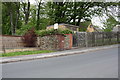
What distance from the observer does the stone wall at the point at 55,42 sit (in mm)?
14290

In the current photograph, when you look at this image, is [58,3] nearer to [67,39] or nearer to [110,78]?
[67,39]

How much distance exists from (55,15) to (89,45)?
15.1 meters

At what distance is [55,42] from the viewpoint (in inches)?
567

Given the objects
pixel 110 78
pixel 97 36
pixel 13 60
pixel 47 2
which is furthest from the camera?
pixel 47 2

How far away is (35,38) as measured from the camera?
16.9m

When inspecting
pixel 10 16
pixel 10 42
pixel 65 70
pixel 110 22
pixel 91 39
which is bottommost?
pixel 65 70

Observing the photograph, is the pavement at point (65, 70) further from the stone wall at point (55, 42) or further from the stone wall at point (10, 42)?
the stone wall at point (10, 42)

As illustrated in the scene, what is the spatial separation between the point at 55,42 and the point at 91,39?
607cm

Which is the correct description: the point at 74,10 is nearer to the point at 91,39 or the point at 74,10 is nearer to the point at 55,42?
the point at 91,39

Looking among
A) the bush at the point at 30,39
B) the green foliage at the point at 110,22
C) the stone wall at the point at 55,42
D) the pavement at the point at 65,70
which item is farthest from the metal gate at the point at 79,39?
the green foliage at the point at 110,22

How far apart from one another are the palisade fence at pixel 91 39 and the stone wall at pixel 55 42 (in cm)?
151

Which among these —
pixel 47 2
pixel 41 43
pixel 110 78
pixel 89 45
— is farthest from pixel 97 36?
pixel 47 2

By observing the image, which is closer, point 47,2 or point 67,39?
point 67,39

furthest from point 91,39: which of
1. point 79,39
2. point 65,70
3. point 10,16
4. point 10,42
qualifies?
point 10,16
